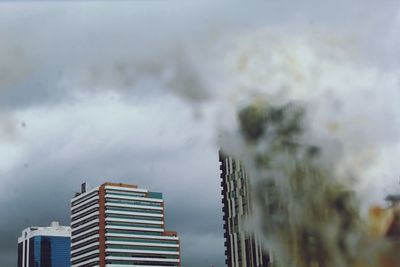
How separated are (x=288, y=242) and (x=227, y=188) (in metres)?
54.5

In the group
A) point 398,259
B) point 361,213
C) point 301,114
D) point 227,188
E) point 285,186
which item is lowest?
point 398,259

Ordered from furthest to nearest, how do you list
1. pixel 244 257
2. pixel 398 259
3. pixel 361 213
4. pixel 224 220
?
pixel 224 220
pixel 244 257
pixel 361 213
pixel 398 259

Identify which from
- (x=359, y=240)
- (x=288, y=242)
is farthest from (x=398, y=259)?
(x=288, y=242)

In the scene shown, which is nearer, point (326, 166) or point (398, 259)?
point (398, 259)

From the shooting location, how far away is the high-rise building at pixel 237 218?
10175 cm

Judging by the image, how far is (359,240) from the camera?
159ft

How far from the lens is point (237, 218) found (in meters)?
106

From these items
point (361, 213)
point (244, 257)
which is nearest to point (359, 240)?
point (361, 213)

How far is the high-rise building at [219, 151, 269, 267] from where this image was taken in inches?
4006

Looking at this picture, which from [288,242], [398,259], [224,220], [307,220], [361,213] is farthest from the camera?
[224,220]

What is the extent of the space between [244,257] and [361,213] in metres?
56.2

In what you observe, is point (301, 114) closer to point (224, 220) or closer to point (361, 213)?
point (361, 213)

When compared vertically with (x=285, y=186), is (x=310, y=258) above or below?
below

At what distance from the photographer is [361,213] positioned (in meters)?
49.4
